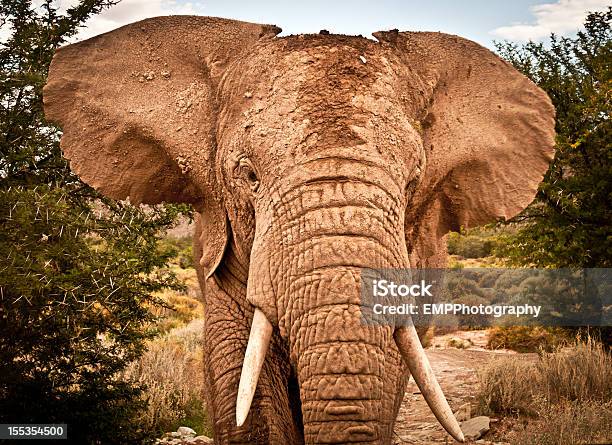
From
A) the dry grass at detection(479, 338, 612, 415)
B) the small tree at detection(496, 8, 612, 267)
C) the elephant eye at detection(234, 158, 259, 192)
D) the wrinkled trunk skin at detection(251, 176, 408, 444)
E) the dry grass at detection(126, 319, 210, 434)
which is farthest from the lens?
the small tree at detection(496, 8, 612, 267)

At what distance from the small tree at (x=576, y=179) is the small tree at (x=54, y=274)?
561 cm

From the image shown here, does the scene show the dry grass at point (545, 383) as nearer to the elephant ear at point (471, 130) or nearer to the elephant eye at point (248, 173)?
the elephant ear at point (471, 130)

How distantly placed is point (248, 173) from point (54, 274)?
9.28 feet

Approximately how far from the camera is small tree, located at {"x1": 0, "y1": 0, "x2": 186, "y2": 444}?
6.25 metres

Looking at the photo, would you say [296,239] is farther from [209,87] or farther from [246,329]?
[209,87]

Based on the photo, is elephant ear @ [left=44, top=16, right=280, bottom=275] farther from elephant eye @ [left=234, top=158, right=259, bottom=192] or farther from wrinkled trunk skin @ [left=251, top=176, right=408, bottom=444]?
wrinkled trunk skin @ [left=251, top=176, right=408, bottom=444]

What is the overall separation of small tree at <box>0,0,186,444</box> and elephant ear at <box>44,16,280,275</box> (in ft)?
4.36

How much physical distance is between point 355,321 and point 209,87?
2.02m

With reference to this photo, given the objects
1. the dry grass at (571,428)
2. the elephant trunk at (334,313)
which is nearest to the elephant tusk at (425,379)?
the elephant trunk at (334,313)

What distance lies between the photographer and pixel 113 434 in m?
6.55

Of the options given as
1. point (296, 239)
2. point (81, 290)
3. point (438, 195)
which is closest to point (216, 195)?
point (296, 239)

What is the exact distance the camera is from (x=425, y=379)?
3684 mm

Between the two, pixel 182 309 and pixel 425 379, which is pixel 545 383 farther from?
pixel 182 309

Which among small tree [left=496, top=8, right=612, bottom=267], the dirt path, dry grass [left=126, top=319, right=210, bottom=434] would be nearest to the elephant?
the dirt path
